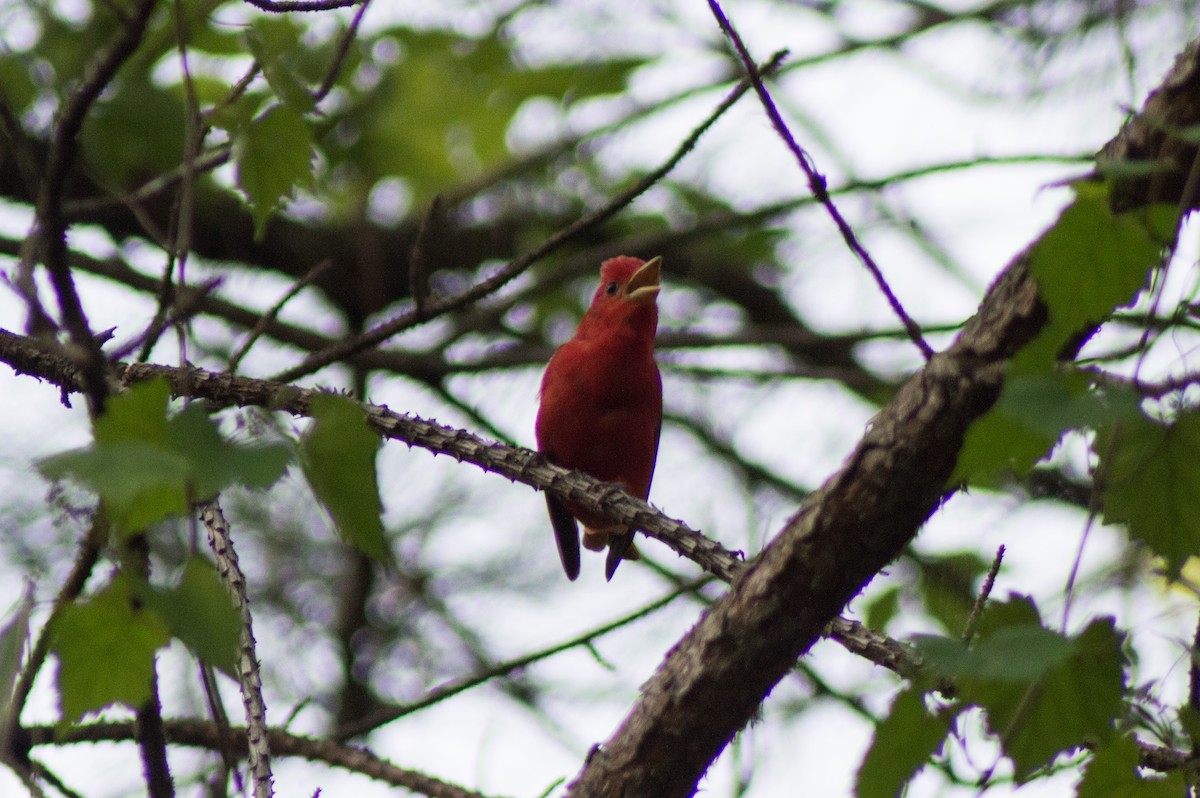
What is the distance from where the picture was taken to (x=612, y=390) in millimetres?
4789

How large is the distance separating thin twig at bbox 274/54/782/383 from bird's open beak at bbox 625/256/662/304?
1751 mm

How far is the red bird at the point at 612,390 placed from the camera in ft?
15.7

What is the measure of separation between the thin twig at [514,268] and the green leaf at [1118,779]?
1408 mm

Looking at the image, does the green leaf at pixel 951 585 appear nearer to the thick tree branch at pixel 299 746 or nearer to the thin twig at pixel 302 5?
the thick tree branch at pixel 299 746

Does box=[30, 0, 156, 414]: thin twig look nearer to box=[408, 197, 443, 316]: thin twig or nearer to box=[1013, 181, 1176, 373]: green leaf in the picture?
box=[408, 197, 443, 316]: thin twig

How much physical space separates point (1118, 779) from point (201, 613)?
3.76ft

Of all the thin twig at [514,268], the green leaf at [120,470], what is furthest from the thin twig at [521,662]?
the green leaf at [120,470]

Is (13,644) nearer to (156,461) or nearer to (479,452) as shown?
(156,461)

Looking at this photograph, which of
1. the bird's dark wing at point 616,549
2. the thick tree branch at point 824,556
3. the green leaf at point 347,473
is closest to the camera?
the green leaf at point 347,473

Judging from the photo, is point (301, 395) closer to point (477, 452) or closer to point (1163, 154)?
point (477, 452)

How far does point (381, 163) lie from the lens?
615 centimetres

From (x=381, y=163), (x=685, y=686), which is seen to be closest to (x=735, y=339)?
(x=381, y=163)

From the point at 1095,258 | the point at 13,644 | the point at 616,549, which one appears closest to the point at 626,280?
the point at 616,549

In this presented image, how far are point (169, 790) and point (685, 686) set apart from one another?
773 mm
